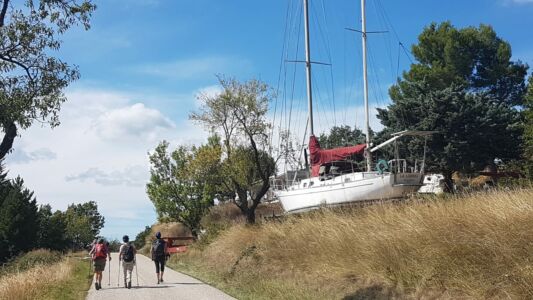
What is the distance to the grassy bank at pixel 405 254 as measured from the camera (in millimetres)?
8867

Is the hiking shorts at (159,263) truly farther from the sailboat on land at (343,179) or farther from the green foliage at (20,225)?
the green foliage at (20,225)

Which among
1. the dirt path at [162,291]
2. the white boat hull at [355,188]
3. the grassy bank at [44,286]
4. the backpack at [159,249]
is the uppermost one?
the white boat hull at [355,188]

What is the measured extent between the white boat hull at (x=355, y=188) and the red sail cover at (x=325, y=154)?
102 centimetres

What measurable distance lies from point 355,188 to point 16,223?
42.3 metres

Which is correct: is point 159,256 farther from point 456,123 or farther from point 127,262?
point 456,123

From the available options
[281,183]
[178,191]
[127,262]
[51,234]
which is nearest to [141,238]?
[51,234]

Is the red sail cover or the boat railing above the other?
the red sail cover

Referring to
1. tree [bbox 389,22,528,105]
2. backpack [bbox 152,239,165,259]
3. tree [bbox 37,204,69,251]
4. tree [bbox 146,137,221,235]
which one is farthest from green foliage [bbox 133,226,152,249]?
backpack [bbox 152,239,165,259]

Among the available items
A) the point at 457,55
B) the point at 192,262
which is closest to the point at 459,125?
the point at 457,55

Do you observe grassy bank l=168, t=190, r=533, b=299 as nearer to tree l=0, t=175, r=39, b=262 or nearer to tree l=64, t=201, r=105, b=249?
tree l=0, t=175, r=39, b=262

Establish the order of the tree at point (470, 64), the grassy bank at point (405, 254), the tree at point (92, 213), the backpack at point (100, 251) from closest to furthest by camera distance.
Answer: the grassy bank at point (405, 254)
the backpack at point (100, 251)
the tree at point (470, 64)
the tree at point (92, 213)

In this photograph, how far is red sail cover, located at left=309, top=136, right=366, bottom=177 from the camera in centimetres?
3203

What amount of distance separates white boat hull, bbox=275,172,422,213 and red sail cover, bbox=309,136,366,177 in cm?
102

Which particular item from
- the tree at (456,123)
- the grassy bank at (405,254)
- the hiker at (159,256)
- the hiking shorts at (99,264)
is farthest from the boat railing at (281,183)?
the hiking shorts at (99,264)
